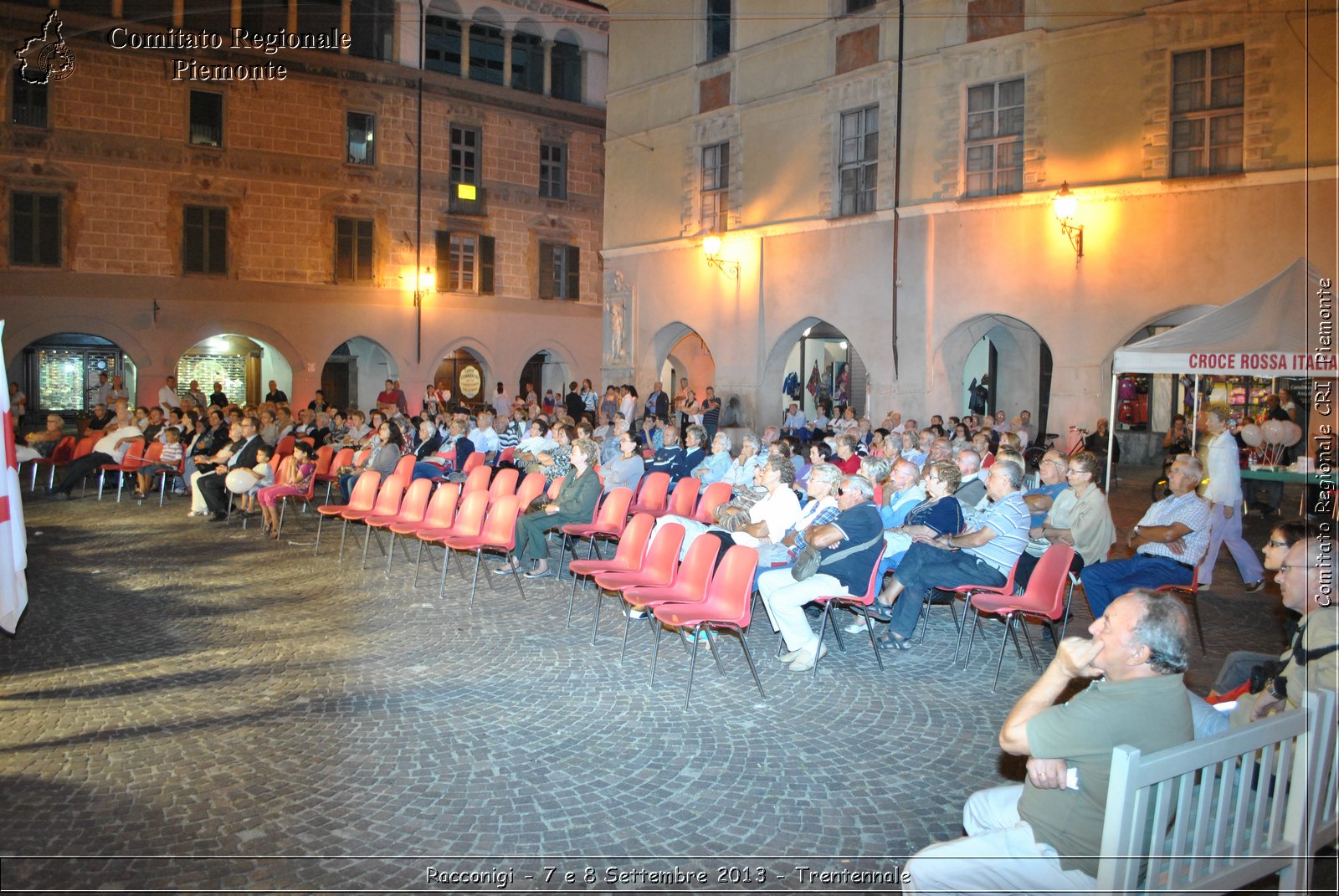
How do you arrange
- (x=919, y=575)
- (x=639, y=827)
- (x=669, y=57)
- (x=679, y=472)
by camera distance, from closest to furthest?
(x=639, y=827) < (x=919, y=575) < (x=679, y=472) < (x=669, y=57)

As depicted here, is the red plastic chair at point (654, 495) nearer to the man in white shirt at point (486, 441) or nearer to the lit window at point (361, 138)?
the man in white shirt at point (486, 441)

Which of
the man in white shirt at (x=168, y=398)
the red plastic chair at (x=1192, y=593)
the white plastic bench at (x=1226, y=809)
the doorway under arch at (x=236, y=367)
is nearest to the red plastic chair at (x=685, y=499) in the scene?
the red plastic chair at (x=1192, y=593)

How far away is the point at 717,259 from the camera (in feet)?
59.4

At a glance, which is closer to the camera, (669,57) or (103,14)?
(669,57)

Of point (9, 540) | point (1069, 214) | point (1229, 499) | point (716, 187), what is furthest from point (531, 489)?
point (716, 187)

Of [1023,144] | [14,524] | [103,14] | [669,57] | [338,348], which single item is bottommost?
[14,524]

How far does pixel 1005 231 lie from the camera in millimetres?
14227

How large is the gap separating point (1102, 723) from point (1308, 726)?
855 millimetres

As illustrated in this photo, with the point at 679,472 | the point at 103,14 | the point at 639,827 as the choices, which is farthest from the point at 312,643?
the point at 103,14

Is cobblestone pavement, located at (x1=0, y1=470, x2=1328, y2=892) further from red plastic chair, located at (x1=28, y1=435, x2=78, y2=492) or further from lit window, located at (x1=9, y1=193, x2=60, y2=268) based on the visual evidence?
lit window, located at (x1=9, y1=193, x2=60, y2=268)

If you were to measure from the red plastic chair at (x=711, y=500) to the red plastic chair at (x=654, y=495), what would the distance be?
0.69 meters

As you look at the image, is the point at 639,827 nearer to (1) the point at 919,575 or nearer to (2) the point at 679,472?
(1) the point at 919,575

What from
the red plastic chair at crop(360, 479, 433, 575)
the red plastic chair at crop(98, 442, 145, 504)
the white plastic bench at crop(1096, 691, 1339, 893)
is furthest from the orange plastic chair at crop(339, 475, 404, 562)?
the white plastic bench at crop(1096, 691, 1339, 893)

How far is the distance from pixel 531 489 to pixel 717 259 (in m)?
10.2
